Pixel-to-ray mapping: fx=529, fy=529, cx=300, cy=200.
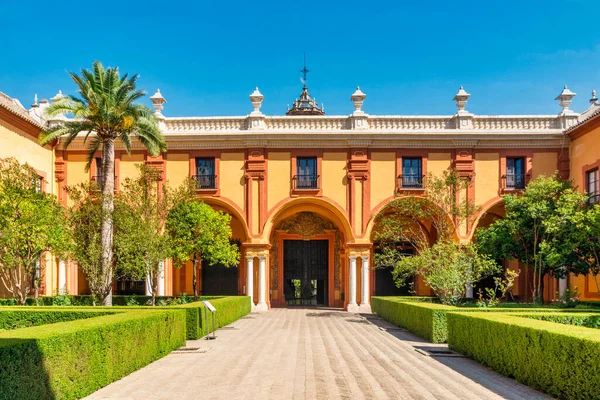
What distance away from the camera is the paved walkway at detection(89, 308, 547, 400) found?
8375 mm

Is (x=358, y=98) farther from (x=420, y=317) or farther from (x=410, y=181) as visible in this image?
(x=420, y=317)

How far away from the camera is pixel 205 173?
1122 inches

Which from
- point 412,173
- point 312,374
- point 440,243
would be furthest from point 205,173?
point 312,374

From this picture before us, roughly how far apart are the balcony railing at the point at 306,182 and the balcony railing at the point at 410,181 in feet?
14.5

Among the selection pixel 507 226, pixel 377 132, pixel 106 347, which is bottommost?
pixel 106 347

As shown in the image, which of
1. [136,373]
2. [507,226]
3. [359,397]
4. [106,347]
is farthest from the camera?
[507,226]

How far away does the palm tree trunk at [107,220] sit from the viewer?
19453 millimetres

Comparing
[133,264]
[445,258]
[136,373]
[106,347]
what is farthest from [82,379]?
[445,258]

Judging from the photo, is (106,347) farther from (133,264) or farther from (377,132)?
(377,132)

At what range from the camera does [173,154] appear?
2848 centimetres

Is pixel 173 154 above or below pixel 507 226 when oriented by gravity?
above

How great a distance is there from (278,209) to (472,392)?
1999cm

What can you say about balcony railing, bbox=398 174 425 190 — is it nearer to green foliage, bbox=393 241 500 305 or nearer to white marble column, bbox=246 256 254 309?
green foliage, bbox=393 241 500 305

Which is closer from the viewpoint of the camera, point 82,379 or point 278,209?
point 82,379
